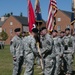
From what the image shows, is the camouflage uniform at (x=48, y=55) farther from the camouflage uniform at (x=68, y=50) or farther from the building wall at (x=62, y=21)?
the building wall at (x=62, y=21)

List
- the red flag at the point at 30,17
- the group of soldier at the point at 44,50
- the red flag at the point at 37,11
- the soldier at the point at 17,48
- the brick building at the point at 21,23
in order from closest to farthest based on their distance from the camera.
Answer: the group of soldier at the point at 44,50
the soldier at the point at 17,48
the red flag at the point at 30,17
the red flag at the point at 37,11
the brick building at the point at 21,23

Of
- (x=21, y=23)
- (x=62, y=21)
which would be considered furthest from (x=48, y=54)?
(x=21, y=23)

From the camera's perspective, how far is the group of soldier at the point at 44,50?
1025cm

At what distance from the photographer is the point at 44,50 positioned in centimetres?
1030

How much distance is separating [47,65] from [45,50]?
1.78 ft

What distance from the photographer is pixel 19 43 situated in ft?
39.3

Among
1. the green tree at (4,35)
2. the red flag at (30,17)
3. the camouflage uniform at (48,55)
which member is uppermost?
the red flag at (30,17)

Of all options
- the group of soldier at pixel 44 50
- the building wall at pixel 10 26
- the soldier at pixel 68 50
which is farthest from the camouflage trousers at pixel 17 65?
the building wall at pixel 10 26

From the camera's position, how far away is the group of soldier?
10.2 meters

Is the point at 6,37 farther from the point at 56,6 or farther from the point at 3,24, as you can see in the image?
the point at 56,6

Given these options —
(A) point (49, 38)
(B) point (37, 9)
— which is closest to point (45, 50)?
(A) point (49, 38)

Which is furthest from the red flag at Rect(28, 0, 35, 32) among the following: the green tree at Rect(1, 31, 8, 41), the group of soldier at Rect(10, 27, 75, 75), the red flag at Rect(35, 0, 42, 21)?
the green tree at Rect(1, 31, 8, 41)

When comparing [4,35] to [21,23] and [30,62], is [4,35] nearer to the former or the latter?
[21,23]

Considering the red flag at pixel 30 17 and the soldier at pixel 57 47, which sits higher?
the red flag at pixel 30 17
